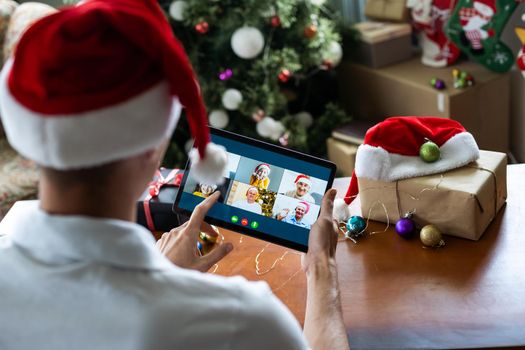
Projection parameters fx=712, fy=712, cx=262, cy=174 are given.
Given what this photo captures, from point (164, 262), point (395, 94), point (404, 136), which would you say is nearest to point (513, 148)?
point (395, 94)

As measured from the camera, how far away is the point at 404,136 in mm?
1586

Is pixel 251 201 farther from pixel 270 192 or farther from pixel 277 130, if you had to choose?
pixel 277 130

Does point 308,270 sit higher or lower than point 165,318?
lower

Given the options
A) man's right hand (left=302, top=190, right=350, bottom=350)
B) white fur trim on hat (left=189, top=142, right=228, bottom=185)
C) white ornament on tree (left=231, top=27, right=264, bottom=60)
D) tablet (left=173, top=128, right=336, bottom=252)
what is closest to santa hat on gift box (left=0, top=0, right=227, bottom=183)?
white fur trim on hat (left=189, top=142, right=228, bottom=185)

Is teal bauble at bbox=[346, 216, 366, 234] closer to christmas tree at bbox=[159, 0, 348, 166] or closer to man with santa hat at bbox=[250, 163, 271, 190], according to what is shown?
Result: man with santa hat at bbox=[250, 163, 271, 190]

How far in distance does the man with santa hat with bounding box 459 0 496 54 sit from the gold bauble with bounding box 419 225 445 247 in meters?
1.55

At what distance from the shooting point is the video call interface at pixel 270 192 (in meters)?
1.44

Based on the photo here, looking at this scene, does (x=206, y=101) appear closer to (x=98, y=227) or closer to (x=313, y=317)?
(x=313, y=317)

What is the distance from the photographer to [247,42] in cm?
270

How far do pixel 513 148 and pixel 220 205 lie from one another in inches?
81.1

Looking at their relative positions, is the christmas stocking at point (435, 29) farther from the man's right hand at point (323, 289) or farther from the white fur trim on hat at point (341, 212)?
the man's right hand at point (323, 289)

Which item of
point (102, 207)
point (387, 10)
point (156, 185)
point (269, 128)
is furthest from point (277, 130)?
point (102, 207)

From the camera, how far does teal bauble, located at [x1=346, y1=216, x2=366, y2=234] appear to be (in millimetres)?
1547

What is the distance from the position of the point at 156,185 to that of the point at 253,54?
118 cm
